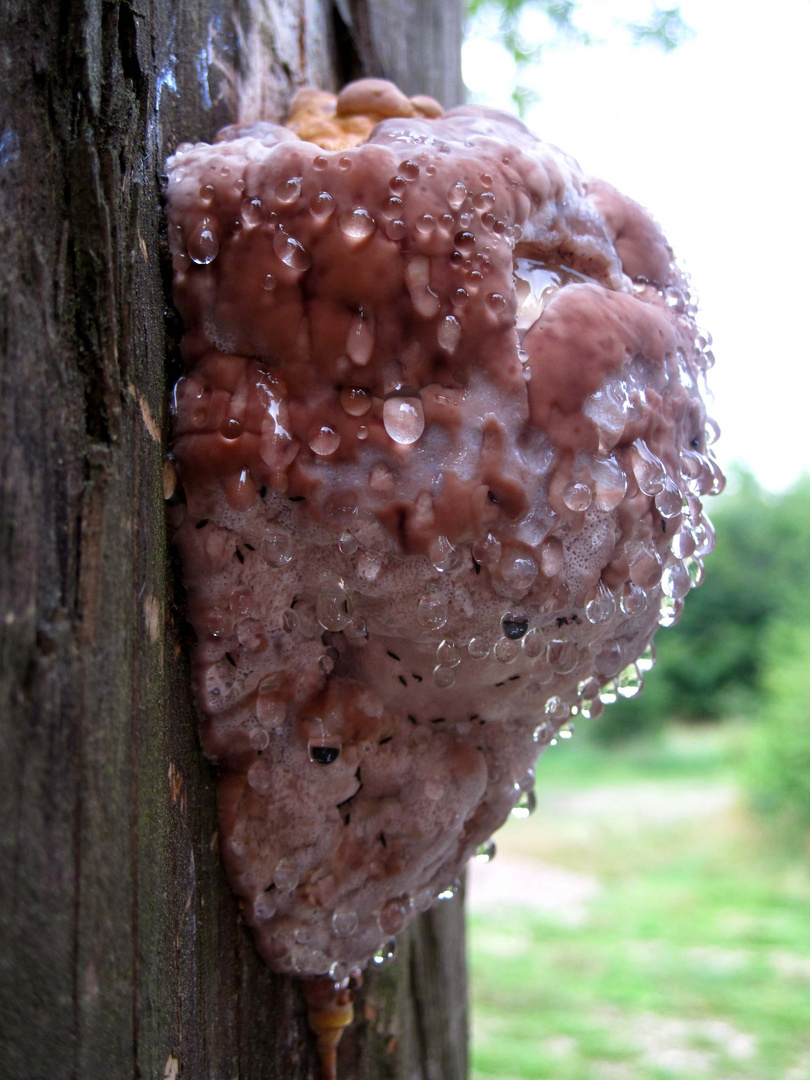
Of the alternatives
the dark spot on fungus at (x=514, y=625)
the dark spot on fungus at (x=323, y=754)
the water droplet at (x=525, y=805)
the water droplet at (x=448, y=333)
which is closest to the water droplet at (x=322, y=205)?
the water droplet at (x=448, y=333)

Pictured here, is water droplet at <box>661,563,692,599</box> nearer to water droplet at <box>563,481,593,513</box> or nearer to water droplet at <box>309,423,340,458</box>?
water droplet at <box>563,481,593,513</box>

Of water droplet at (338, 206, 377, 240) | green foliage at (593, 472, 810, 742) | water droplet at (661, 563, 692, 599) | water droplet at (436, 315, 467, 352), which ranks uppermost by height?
green foliage at (593, 472, 810, 742)

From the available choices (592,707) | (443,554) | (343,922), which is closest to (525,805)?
(592,707)

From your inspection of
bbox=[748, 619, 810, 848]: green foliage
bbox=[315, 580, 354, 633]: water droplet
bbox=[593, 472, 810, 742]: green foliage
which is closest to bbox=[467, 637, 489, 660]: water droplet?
bbox=[315, 580, 354, 633]: water droplet

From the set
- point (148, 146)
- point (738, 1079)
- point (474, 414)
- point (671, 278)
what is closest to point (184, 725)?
point (474, 414)

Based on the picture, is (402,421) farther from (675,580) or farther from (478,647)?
(675,580)

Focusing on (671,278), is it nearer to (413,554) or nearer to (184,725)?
(413,554)

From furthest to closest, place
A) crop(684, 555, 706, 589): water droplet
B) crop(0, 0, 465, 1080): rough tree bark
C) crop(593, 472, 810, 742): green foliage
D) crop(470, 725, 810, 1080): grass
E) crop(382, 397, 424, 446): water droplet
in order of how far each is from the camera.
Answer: crop(593, 472, 810, 742): green foliage, crop(470, 725, 810, 1080): grass, crop(684, 555, 706, 589): water droplet, crop(382, 397, 424, 446): water droplet, crop(0, 0, 465, 1080): rough tree bark
